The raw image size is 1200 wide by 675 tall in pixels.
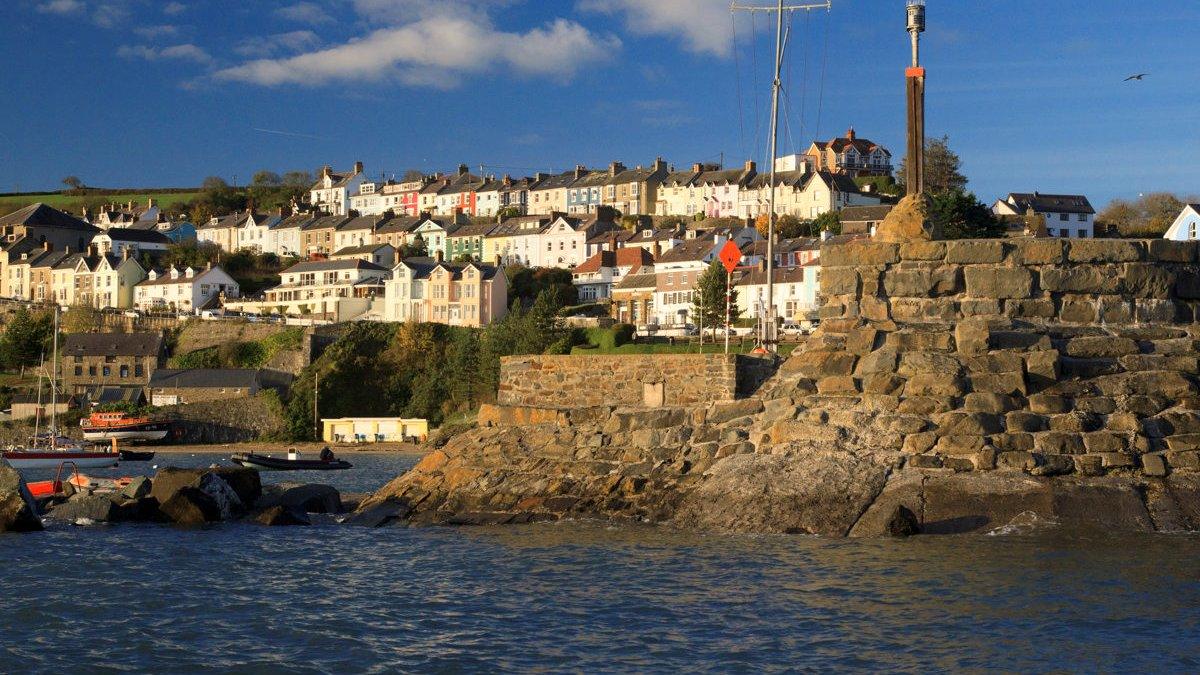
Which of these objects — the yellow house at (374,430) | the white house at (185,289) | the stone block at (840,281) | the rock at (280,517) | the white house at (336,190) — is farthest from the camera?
the white house at (336,190)

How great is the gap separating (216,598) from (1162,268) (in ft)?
45.3

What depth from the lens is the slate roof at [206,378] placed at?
289ft

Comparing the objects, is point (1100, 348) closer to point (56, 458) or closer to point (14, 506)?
point (14, 506)

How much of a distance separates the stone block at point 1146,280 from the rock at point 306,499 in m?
14.9

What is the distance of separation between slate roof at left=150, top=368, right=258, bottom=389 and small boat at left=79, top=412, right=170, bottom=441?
6475 mm

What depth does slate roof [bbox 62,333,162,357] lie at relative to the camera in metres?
97.5

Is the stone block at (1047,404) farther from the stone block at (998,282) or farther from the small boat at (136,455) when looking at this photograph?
the small boat at (136,455)

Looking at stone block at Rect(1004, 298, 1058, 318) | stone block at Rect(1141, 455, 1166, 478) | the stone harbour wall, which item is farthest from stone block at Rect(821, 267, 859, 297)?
stone block at Rect(1141, 455, 1166, 478)

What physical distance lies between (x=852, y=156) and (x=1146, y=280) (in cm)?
13084

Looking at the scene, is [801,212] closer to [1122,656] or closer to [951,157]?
[951,157]

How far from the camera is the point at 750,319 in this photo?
90.1 metres

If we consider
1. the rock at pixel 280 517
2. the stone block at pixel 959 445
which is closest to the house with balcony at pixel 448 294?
the rock at pixel 280 517

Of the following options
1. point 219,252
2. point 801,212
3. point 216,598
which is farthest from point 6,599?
point 219,252

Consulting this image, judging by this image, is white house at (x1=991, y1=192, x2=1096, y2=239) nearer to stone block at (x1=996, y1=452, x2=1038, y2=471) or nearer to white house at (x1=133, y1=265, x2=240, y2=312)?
white house at (x1=133, y1=265, x2=240, y2=312)
